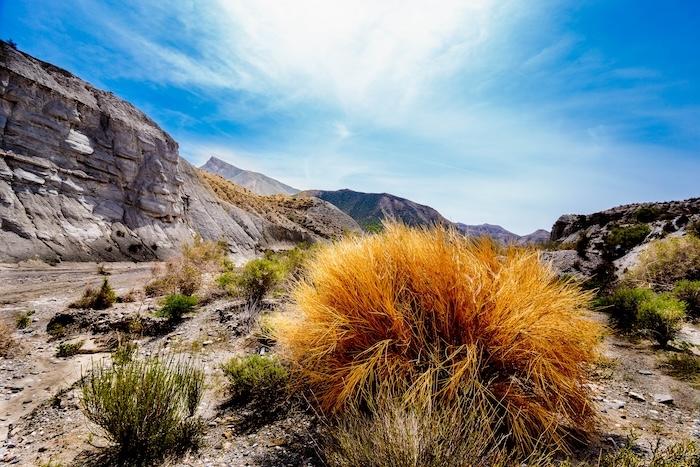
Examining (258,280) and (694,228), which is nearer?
(258,280)

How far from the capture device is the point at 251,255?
31.8 meters

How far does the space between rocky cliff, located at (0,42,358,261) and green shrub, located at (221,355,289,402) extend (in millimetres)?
17900

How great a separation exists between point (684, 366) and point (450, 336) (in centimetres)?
352

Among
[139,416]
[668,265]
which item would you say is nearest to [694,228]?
[668,265]

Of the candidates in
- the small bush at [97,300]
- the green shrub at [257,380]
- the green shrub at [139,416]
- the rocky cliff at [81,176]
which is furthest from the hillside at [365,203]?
the green shrub at [139,416]

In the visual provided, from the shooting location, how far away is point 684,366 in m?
3.76

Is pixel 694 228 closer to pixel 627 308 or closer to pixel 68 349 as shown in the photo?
pixel 627 308

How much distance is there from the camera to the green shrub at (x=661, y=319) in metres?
4.54

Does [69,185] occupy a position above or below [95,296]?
above

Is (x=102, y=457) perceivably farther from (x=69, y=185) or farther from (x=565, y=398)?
(x=69, y=185)

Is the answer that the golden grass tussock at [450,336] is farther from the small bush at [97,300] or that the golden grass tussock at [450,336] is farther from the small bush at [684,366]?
the small bush at [97,300]

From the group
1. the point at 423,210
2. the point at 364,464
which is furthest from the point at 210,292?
the point at 423,210

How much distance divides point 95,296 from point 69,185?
52.6 feet

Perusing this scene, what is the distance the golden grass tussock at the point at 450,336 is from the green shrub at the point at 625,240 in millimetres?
11059
